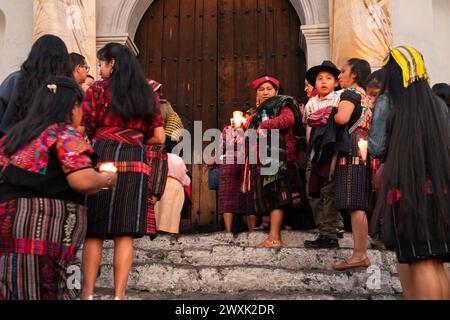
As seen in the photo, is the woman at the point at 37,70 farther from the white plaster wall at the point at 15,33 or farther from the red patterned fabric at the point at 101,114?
the white plaster wall at the point at 15,33

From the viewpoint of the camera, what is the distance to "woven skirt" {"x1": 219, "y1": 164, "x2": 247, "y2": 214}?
600cm

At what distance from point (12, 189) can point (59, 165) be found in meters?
0.25

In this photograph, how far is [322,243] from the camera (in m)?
5.07

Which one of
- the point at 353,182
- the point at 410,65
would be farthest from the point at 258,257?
the point at 410,65

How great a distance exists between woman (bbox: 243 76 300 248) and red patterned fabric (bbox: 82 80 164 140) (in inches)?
70.0

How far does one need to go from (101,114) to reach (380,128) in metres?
1.65

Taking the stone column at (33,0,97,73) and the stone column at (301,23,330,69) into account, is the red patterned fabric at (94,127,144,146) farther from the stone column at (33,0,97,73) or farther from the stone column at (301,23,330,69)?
the stone column at (301,23,330,69)

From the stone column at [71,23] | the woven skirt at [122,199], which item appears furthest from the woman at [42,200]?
the stone column at [71,23]

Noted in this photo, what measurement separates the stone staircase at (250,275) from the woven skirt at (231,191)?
0.88m

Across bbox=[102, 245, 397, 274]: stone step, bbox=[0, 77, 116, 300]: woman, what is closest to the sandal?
bbox=[102, 245, 397, 274]: stone step

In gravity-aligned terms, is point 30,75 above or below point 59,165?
above

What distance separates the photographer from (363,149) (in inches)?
193
